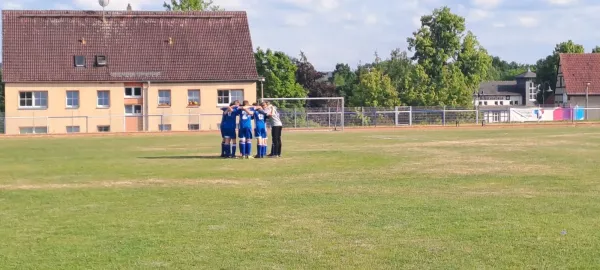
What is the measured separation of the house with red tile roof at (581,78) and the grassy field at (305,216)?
71.6m

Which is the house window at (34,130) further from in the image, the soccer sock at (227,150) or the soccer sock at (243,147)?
the soccer sock at (243,147)

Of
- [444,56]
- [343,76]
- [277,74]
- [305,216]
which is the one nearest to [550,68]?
[343,76]

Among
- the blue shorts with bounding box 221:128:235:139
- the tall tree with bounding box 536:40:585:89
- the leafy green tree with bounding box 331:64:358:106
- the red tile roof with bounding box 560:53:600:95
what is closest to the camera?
the blue shorts with bounding box 221:128:235:139

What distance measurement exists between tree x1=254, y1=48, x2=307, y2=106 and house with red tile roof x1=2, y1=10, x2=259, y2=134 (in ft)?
29.8

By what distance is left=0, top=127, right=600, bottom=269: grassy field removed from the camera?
8148mm

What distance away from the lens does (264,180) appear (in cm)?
1602

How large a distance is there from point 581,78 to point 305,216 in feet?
273

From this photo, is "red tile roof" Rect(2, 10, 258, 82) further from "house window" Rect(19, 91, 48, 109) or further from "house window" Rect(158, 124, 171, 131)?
"house window" Rect(158, 124, 171, 131)

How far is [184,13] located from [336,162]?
45420 millimetres

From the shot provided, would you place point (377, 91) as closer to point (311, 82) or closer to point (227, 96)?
point (311, 82)

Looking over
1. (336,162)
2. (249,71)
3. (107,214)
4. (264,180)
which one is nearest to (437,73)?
(249,71)

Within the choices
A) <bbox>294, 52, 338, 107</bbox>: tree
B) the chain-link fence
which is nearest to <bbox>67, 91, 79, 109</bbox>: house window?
the chain-link fence

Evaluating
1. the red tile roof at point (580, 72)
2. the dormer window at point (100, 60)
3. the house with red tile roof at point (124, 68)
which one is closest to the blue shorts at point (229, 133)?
the house with red tile roof at point (124, 68)

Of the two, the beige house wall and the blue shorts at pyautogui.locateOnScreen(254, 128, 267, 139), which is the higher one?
the beige house wall
